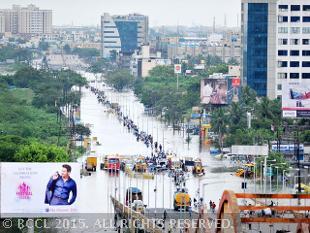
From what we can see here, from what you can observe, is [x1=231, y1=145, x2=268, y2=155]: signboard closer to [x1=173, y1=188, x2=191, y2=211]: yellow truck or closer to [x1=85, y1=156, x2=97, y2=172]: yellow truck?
[x1=85, y1=156, x2=97, y2=172]: yellow truck

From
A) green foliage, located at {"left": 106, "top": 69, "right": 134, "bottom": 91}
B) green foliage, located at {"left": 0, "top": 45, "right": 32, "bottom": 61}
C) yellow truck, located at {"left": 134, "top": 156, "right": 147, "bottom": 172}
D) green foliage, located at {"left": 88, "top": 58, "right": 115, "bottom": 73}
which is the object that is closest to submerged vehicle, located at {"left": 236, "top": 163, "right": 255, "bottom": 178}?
yellow truck, located at {"left": 134, "top": 156, "right": 147, "bottom": 172}

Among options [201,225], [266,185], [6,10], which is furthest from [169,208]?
[6,10]

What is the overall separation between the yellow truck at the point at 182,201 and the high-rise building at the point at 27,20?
281 feet

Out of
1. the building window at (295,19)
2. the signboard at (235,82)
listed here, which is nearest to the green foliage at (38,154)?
the signboard at (235,82)

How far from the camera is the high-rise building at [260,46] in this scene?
3819cm

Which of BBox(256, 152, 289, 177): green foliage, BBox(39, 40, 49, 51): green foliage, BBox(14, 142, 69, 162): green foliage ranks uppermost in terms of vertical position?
BBox(39, 40, 49, 51): green foliage

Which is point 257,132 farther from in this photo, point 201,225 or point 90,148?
point 201,225

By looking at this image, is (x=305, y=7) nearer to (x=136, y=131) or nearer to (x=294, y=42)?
(x=294, y=42)

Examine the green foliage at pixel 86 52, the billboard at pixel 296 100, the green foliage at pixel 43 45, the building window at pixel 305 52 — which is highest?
the green foliage at pixel 43 45

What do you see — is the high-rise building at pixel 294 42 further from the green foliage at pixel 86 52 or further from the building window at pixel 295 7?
the green foliage at pixel 86 52

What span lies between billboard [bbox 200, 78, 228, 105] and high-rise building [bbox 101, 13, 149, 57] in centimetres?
4513

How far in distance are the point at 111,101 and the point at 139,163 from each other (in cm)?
2051

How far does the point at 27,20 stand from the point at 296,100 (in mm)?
78093

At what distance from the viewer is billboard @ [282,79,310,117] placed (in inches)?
1188
